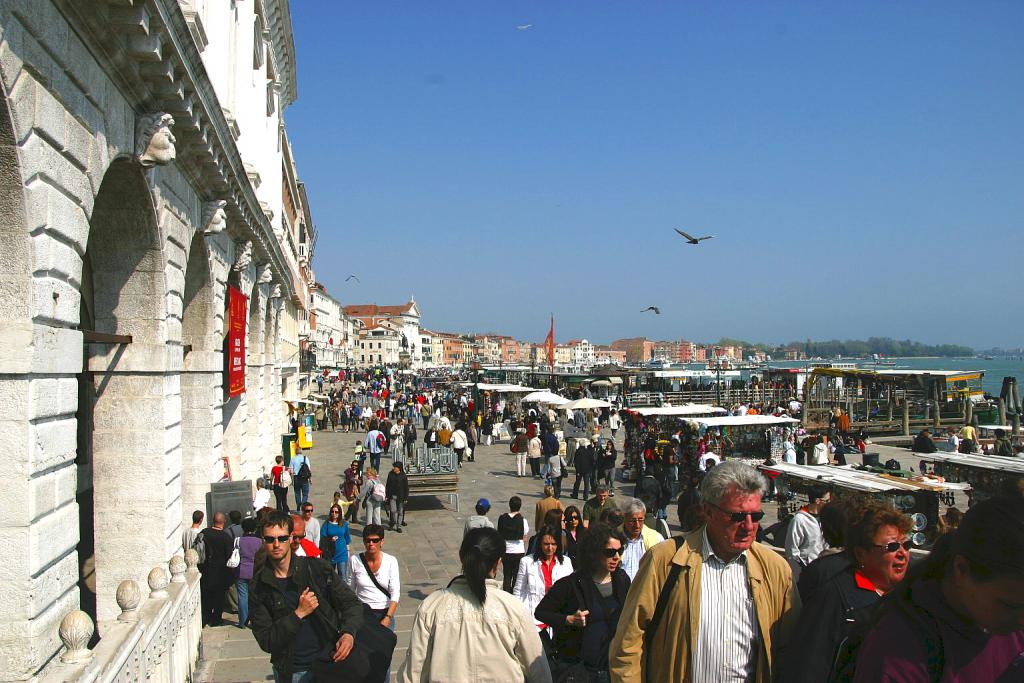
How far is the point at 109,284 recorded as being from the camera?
7402 mm

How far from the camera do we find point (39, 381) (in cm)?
454

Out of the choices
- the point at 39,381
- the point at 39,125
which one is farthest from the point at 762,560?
the point at 39,125

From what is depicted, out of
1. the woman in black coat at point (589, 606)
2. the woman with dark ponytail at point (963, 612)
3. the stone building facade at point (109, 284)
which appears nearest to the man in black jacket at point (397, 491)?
the stone building facade at point (109, 284)

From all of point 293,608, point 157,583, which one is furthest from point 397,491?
point 293,608

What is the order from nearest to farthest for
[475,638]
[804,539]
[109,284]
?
[475,638]
[804,539]
[109,284]

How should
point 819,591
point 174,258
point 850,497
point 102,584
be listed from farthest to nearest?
point 174,258, point 102,584, point 850,497, point 819,591

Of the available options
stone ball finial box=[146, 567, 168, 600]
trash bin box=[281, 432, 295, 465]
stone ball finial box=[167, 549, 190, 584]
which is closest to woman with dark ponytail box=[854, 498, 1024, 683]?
stone ball finial box=[146, 567, 168, 600]

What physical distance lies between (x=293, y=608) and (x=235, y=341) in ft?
28.4

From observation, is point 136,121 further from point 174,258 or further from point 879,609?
point 879,609

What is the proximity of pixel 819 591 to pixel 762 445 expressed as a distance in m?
19.3

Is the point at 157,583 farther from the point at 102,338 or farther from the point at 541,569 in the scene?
the point at 541,569

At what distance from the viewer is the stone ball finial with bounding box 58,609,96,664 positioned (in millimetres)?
3936

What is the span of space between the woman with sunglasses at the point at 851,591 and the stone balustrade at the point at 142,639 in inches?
128

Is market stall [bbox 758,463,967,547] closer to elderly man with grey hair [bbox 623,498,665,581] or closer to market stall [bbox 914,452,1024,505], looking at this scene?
market stall [bbox 914,452,1024,505]
